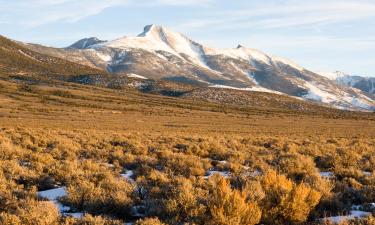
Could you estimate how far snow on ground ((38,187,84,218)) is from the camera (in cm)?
893

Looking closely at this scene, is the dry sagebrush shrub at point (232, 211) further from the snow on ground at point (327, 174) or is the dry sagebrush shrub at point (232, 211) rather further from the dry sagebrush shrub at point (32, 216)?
the snow on ground at point (327, 174)

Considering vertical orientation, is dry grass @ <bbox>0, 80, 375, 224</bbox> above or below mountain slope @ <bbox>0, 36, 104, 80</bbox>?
below

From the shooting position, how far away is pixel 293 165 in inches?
563

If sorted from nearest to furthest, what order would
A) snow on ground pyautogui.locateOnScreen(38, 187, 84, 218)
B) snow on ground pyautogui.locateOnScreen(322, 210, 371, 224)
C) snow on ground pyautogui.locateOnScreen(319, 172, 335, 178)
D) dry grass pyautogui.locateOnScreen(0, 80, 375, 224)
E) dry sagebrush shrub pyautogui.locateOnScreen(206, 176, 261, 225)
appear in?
dry sagebrush shrub pyautogui.locateOnScreen(206, 176, 261, 225), dry grass pyautogui.locateOnScreen(0, 80, 375, 224), snow on ground pyautogui.locateOnScreen(322, 210, 371, 224), snow on ground pyautogui.locateOnScreen(38, 187, 84, 218), snow on ground pyautogui.locateOnScreen(319, 172, 335, 178)

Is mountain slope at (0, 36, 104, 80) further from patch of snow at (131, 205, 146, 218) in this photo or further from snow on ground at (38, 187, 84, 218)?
patch of snow at (131, 205, 146, 218)

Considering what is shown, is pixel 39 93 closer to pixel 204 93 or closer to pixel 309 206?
pixel 204 93

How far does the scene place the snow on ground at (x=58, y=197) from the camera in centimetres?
893

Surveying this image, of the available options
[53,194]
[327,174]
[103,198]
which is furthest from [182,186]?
[327,174]

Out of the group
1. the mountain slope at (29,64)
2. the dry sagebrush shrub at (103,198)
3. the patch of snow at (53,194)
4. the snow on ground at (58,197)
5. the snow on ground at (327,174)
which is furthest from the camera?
the mountain slope at (29,64)

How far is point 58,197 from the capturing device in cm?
994

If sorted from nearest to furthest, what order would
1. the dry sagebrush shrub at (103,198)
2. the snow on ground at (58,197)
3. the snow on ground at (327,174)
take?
the snow on ground at (58,197) → the dry sagebrush shrub at (103,198) → the snow on ground at (327,174)

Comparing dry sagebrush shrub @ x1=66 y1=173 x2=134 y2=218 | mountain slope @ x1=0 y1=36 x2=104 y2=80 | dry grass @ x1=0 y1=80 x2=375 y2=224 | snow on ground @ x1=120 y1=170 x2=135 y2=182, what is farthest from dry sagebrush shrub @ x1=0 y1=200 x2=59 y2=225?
mountain slope @ x1=0 y1=36 x2=104 y2=80

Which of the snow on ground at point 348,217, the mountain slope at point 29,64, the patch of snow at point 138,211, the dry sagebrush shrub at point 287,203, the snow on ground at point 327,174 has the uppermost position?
the mountain slope at point 29,64

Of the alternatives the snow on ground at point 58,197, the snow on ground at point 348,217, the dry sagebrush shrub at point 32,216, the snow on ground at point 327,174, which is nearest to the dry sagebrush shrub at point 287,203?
the snow on ground at point 348,217
